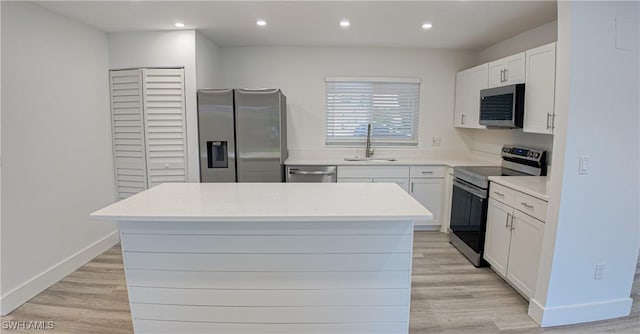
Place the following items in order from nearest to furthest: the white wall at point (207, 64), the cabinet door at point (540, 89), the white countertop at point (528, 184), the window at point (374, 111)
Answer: the white countertop at point (528, 184) → the cabinet door at point (540, 89) → the white wall at point (207, 64) → the window at point (374, 111)

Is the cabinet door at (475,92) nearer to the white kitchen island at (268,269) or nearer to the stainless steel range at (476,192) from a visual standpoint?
the stainless steel range at (476,192)

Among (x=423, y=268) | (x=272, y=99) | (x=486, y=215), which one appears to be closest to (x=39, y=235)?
(x=272, y=99)

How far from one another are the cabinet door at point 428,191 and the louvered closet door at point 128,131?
10.3 ft

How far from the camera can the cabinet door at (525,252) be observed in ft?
7.93

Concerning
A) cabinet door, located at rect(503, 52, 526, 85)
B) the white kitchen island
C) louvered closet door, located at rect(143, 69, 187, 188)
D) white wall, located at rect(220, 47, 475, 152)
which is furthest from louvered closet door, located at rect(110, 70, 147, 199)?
cabinet door, located at rect(503, 52, 526, 85)

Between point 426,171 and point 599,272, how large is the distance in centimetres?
199

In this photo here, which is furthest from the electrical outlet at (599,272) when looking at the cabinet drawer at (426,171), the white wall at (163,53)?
the white wall at (163,53)

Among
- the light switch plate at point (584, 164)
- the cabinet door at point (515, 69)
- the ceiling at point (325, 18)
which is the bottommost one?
the light switch plate at point (584, 164)

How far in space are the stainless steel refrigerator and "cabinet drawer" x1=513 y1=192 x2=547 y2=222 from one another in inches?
90.5

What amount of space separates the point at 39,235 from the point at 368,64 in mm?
3930

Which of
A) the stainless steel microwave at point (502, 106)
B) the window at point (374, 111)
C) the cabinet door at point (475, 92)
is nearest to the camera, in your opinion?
the stainless steel microwave at point (502, 106)

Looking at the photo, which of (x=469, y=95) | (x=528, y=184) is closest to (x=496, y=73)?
(x=469, y=95)

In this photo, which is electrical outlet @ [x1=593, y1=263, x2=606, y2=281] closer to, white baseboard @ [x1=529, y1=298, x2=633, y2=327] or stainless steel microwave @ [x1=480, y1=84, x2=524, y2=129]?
white baseboard @ [x1=529, y1=298, x2=633, y2=327]

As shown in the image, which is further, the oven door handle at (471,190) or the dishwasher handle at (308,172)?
the dishwasher handle at (308,172)
